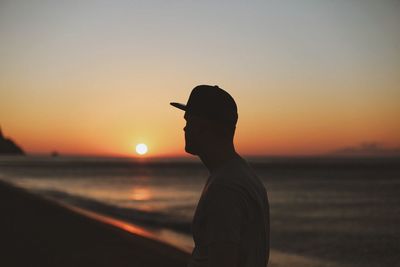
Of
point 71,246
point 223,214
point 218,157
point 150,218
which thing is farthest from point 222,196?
point 150,218

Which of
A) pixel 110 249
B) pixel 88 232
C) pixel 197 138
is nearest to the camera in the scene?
pixel 197 138

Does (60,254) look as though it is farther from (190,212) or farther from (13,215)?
(190,212)

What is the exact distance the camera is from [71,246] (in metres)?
10.2

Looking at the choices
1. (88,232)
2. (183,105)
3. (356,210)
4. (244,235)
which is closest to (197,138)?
(183,105)

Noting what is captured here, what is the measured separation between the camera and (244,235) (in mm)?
2203

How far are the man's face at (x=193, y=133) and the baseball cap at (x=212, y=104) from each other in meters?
0.03

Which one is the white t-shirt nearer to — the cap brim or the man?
the man

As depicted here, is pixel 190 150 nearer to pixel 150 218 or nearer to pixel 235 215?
pixel 235 215

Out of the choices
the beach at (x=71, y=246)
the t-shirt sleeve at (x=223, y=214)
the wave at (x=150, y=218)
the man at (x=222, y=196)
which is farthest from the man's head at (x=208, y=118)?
the wave at (x=150, y=218)

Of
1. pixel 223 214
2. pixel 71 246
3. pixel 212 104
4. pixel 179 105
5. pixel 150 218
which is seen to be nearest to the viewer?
pixel 223 214

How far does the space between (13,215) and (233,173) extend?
14517 millimetres

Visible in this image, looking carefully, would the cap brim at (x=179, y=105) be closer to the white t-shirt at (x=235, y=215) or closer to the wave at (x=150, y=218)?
the white t-shirt at (x=235, y=215)

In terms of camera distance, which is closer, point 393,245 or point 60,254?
point 60,254

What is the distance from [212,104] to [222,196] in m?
0.41
